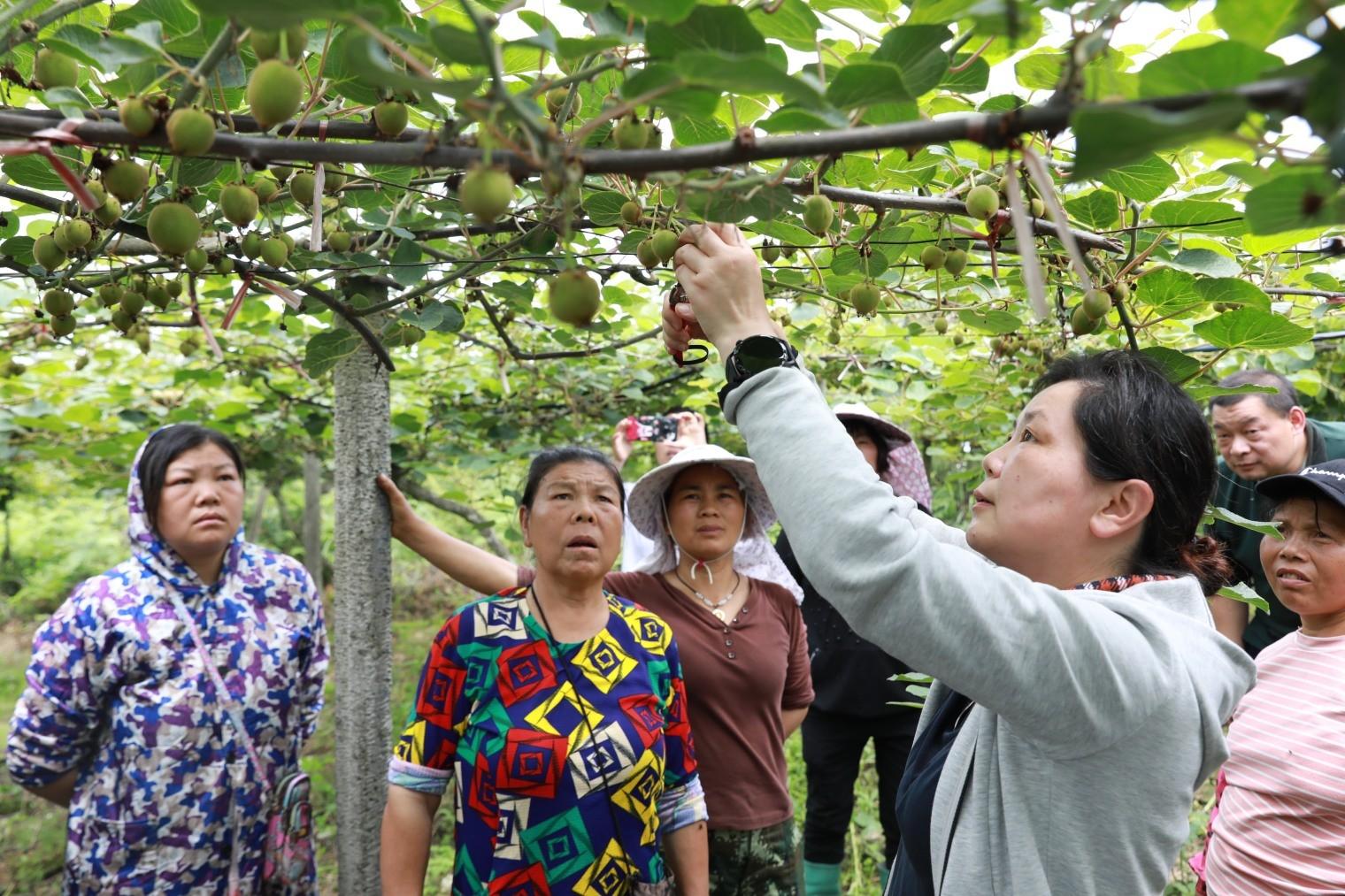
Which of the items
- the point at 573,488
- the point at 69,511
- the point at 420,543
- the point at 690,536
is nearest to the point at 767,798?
the point at 690,536

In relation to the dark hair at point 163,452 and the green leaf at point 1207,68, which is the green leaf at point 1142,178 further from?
the dark hair at point 163,452

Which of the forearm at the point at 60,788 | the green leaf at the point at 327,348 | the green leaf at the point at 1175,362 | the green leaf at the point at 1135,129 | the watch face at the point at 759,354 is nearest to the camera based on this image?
the green leaf at the point at 1135,129

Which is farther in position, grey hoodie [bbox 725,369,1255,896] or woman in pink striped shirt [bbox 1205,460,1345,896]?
woman in pink striped shirt [bbox 1205,460,1345,896]

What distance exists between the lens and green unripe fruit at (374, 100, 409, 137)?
101 cm

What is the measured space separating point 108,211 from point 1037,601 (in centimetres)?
127

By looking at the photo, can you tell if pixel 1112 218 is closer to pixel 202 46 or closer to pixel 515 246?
pixel 515 246

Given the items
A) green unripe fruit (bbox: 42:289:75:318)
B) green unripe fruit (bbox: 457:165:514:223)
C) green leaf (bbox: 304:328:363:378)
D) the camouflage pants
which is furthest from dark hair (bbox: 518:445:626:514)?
green unripe fruit (bbox: 457:165:514:223)

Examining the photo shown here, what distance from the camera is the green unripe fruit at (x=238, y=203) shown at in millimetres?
1150

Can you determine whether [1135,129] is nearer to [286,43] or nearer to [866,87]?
[866,87]

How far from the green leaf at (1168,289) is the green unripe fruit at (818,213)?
2.02 ft

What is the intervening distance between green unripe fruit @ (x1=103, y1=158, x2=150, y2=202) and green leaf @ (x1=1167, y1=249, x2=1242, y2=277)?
139cm

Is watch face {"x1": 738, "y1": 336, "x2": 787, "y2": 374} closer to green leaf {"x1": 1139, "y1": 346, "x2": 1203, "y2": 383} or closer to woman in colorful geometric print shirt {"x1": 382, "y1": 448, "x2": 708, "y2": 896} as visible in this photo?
green leaf {"x1": 1139, "y1": 346, "x2": 1203, "y2": 383}

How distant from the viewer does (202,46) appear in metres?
1.06

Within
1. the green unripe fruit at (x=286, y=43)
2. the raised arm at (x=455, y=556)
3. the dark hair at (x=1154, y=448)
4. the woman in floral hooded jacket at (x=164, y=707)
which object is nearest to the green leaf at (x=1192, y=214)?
the dark hair at (x=1154, y=448)
